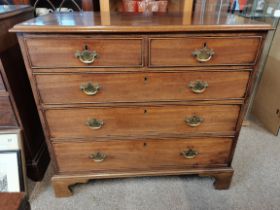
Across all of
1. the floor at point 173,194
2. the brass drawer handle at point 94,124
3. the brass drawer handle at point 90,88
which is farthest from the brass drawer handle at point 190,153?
the brass drawer handle at point 90,88

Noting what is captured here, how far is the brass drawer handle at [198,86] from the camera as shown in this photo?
3.26ft

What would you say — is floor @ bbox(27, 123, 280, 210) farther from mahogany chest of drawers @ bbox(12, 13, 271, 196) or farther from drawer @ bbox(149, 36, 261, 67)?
drawer @ bbox(149, 36, 261, 67)

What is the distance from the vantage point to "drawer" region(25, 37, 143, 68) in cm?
87

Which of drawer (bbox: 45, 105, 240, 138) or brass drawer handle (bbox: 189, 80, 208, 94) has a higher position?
brass drawer handle (bbox: 189, 80, 208, 94)

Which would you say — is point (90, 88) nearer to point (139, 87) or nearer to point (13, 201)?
point (139, 87)

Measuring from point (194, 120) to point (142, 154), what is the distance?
34 cm

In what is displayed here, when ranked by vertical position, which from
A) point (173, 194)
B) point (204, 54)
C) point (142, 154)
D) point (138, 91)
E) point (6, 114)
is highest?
point (204, 54)

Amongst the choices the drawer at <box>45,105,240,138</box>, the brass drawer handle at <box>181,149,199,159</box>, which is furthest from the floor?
the drawer at <box>45,105,240,138</box>

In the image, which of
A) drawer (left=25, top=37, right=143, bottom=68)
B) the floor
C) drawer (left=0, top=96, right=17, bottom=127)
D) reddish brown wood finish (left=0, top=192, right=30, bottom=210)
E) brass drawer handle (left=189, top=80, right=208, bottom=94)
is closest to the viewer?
reddish brown wood finish (left=0, top=192, right=30, bottom=210)

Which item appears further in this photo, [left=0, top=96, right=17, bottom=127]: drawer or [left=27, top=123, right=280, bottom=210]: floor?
[left=27, top=123, right=280, bottom=210]: floor

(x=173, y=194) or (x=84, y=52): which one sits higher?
(x=84, y=52)

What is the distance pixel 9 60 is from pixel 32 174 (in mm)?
703

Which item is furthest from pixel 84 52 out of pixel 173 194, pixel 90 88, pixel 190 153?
Result: pixel 173 194

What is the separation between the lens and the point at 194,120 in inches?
43.1
